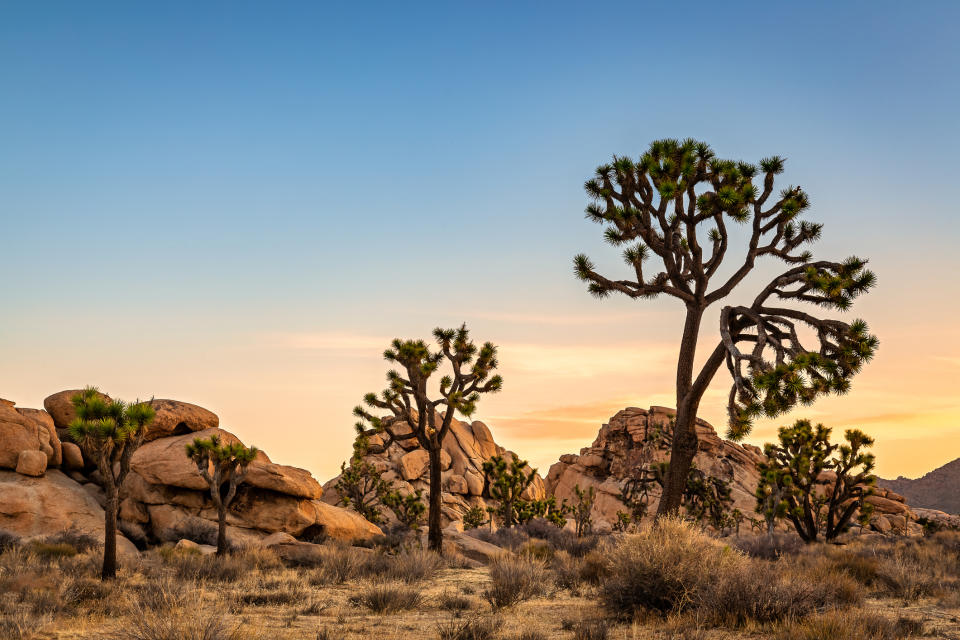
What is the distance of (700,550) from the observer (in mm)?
10117

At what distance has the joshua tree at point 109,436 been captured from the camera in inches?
621

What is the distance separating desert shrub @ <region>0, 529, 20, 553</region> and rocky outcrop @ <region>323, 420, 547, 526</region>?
101ft

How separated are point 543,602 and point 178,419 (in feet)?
80.8

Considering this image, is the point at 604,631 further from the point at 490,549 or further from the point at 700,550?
the point at 490,549

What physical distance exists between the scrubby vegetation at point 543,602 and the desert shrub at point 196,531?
11180 millimetres

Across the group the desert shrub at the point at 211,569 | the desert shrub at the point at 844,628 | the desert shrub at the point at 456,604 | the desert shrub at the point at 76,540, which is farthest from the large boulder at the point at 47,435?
the desert shrub at the point at 844,628

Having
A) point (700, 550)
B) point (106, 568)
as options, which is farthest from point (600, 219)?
point (106, 568)

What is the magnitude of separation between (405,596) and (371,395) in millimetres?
13331

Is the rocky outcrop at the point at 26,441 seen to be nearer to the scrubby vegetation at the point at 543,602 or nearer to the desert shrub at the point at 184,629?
the scrubby vegetation at the point at 543,602

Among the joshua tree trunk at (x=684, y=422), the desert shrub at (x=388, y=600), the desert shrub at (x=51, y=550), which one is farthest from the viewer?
the desert shrub at (x=51, y=550)

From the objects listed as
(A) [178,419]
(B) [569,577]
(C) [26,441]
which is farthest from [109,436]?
(A) [178,419]

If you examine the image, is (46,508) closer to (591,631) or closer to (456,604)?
(456,604)

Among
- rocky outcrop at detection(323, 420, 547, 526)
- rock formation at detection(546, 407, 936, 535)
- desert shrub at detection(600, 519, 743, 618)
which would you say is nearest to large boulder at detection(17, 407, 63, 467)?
rocky outcrop at detection(323, 420, 547, 526)

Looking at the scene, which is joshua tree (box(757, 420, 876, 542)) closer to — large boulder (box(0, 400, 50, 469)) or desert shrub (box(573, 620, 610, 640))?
desert shrub (box(573, 620, 610, 640))
